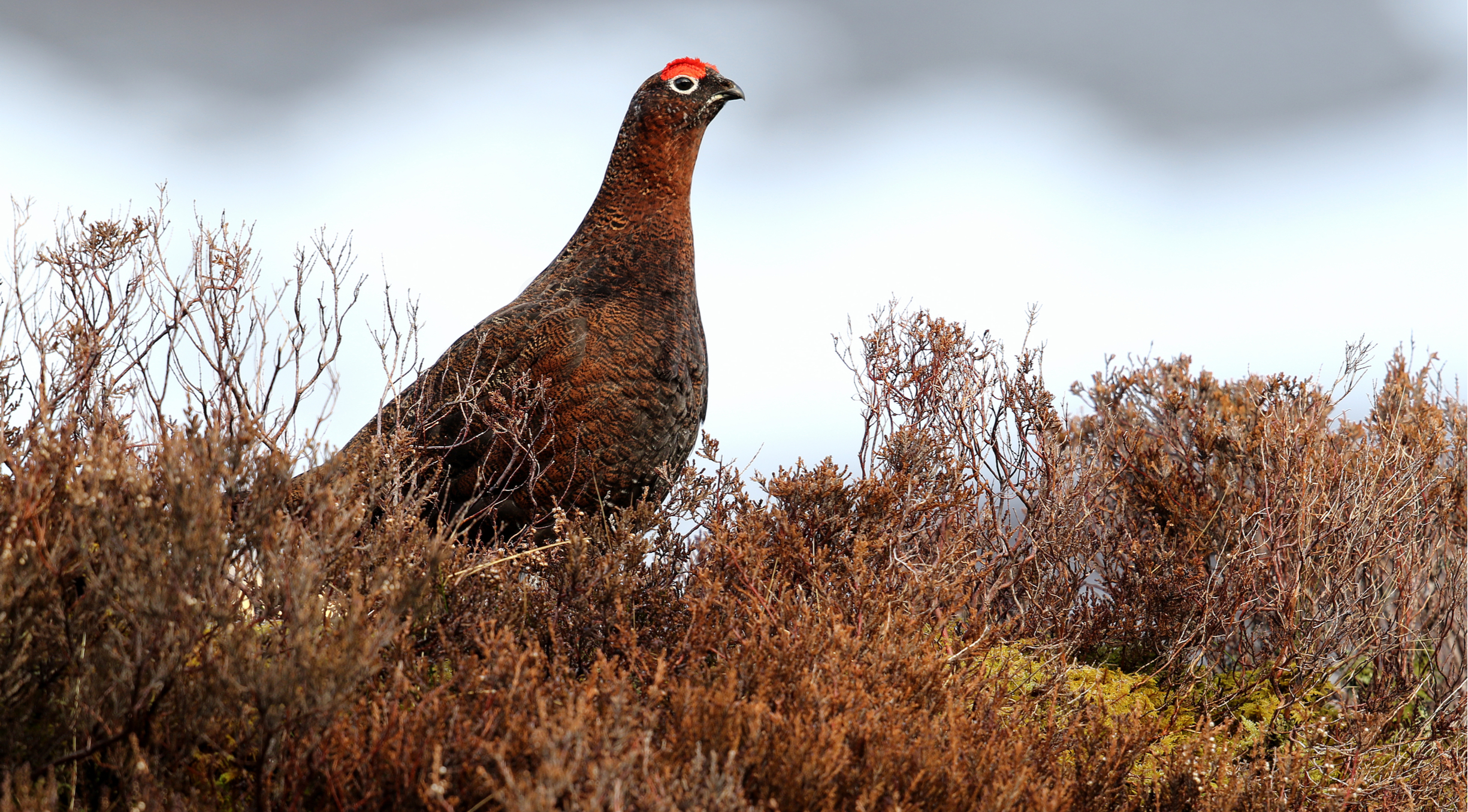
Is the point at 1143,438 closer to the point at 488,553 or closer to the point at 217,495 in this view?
the point at 488,553

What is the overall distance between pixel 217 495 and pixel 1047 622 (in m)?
4.02

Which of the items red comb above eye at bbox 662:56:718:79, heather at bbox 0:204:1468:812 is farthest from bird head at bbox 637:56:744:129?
heather at bbox 0:204:1468:812

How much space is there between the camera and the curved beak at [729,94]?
15.5ft

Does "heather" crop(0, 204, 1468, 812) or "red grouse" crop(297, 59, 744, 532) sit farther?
"red grouse" crop(297, 59, 744, 532)

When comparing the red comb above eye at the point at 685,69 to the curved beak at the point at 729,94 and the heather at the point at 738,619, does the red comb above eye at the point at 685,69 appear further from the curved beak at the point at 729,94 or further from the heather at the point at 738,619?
the heather at the point at 738,619

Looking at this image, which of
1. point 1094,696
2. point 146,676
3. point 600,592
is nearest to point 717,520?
point 600,592

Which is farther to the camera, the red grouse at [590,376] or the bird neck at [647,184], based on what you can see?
the bird neck at [647,184]

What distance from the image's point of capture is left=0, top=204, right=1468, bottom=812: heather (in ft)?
6.72

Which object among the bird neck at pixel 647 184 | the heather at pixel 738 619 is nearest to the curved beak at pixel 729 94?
the bird neck at pixel 647 184

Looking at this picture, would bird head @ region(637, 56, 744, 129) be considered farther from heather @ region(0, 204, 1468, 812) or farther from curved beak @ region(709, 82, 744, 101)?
heather @ region(0, 204, 1468, 812)

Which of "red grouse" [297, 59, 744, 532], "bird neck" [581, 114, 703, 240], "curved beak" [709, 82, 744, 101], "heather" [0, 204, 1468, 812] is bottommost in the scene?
"heather" [0, 204, 1468, 812]

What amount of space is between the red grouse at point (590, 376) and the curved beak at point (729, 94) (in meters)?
0.11

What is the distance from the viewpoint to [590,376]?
4.05 m

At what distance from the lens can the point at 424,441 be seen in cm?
413
